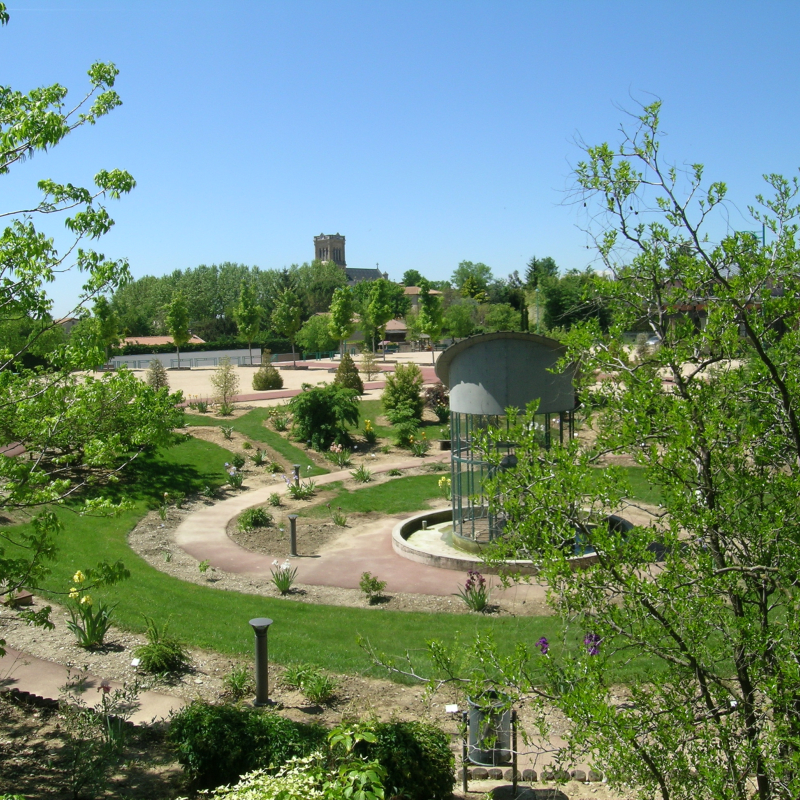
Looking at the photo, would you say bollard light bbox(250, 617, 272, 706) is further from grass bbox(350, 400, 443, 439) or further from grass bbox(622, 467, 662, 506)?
grass bbox(350, 400, 443, 439)

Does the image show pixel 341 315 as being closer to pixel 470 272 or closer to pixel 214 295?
pixel 214 295

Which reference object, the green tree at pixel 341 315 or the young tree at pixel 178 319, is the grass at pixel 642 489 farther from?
the young tree at pixel 178 319

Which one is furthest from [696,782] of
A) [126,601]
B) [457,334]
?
[457,334]

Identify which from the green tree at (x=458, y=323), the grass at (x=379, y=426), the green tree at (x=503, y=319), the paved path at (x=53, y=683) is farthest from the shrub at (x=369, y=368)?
the paved path at (x=53, y=683)

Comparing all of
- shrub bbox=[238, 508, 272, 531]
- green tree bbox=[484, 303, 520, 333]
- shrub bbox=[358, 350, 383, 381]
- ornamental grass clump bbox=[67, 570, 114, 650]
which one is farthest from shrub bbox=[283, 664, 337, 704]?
green tree bbox=[484, 303, 520, 333]

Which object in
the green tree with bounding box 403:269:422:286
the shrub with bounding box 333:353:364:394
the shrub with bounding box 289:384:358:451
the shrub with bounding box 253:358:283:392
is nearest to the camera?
the shrub with bounding box 289:384:358:451

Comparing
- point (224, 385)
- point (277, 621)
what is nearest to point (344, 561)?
point (277, 621)

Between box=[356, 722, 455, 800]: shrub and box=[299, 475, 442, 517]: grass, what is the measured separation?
12226mm

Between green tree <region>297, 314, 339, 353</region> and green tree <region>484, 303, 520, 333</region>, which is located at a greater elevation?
green tree <region>484, 303, 520, 333</region>

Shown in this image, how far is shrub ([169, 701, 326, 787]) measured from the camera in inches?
259

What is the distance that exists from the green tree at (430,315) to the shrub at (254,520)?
35923 mm

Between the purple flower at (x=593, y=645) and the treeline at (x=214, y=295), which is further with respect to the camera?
the treeline at (x=214, y=295)

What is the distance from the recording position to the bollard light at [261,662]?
8508mm

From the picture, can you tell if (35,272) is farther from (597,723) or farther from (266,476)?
(266,476)
